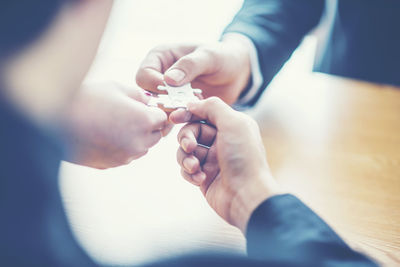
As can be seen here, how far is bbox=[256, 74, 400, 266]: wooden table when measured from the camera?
470 millimetres

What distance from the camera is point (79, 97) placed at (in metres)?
0.38

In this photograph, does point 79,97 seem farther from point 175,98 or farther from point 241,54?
point 241,54

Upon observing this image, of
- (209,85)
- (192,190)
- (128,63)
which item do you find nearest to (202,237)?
(192,190)

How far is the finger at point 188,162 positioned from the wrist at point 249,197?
0.26ft

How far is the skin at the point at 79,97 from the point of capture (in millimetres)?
290

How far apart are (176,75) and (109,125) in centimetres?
20

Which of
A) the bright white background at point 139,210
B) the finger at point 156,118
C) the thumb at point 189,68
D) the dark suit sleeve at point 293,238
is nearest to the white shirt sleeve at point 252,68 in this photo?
the thumb at point 189,68

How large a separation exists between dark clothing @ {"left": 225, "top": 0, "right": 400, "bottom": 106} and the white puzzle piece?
0.30 meters

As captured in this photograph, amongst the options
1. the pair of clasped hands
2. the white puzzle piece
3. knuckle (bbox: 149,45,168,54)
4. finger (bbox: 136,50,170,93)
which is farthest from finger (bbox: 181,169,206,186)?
knuckle (bbox: 149,45,168,54)

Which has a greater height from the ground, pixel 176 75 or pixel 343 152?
pixel 176 75

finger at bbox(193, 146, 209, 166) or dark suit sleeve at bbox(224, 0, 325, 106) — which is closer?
finger at bbox(193, 146, 209, 166)

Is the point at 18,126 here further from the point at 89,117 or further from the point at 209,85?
the point at 209,85

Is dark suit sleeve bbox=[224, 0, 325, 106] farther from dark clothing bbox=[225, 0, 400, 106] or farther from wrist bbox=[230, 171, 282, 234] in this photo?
wrist bbox=[230, 171, 282, 234]

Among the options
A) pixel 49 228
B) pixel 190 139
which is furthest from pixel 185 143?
pixel 49 228
